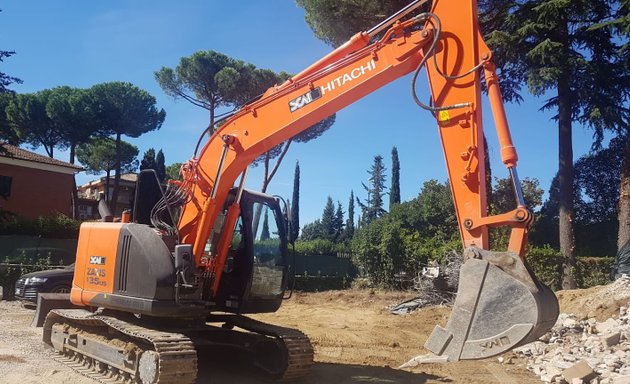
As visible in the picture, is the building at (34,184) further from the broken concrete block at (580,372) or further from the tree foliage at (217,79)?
the broken concrete block at (580,372)

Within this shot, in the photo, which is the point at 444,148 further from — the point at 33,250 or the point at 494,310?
the point at 33,250

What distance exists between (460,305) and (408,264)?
17.5 metres

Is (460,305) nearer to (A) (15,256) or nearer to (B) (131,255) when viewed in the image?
(B) (131,255)

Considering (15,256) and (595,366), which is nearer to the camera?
(595,366)

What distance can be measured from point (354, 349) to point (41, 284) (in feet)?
25.6

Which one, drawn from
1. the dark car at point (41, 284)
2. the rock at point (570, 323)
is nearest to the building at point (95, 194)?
the dark car at point (41, 284)

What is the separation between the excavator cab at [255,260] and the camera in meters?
7.29

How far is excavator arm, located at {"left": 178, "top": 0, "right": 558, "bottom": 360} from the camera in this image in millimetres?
4148

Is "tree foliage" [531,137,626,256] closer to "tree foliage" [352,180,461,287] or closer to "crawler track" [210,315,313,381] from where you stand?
"tree foliage" [352,180,461,287]

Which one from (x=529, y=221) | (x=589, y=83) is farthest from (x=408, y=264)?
(x=529, y=221)

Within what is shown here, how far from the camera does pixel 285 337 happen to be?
7.07 m

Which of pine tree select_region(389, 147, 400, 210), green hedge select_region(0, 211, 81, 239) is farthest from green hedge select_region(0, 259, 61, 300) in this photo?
pine tree select_region(389, 147, 400, 210)

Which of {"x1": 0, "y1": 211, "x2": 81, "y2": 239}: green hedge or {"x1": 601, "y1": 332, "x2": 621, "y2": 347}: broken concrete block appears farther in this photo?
{"x1": 0, "y1": 211, "x2": 81, "y2": 239}: green hedge

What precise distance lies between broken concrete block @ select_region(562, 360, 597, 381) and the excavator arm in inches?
148
